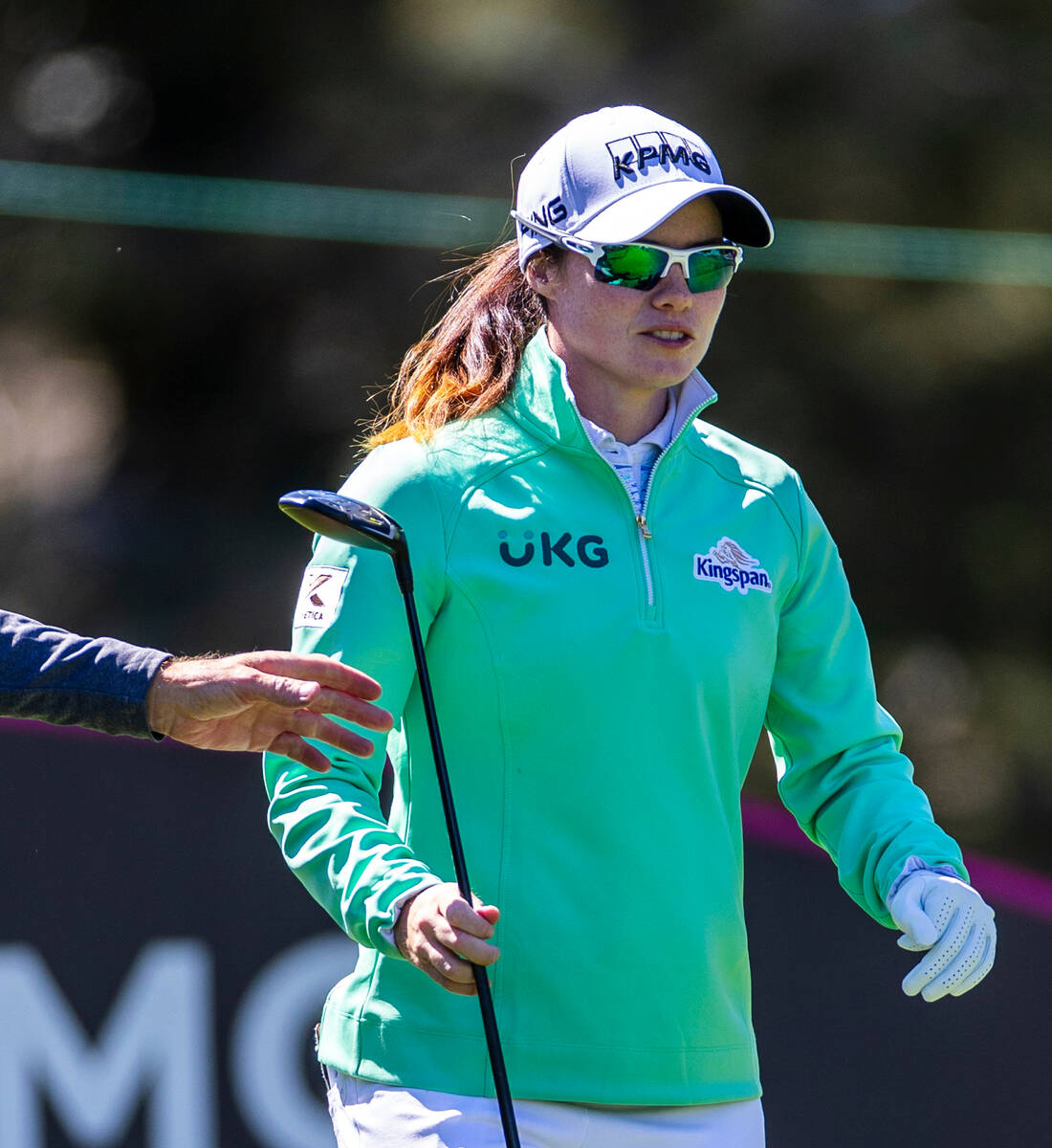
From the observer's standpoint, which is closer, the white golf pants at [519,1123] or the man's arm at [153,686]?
the man's arm at [153,686]

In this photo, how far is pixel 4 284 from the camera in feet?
18.3

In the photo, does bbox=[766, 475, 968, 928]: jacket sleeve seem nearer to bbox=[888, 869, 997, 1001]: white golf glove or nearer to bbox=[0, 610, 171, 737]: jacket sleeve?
bbox=[888, 869, 997, 1001]: white golf glove

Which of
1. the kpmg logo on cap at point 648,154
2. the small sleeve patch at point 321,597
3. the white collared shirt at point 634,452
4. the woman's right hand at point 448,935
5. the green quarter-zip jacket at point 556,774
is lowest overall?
the woman's right hand at point 448,935

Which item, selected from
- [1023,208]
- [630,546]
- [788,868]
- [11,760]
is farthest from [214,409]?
[630,546]

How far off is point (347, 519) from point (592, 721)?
1.29 ft

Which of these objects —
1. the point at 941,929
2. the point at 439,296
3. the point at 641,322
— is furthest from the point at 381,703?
the point at 439,296

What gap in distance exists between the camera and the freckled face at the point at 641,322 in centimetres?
234

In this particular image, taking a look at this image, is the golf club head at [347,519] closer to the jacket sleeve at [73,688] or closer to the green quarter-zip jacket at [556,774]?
the green quarter-zip jacket at [556,774]

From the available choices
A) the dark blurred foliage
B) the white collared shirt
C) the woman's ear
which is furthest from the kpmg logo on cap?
the dark blurred foliage

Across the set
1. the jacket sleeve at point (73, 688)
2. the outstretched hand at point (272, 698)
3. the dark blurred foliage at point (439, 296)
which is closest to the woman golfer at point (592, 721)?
the outstretched hand at point (272, 698)

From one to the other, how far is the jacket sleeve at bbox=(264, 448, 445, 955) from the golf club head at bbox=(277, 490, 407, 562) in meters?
0.14

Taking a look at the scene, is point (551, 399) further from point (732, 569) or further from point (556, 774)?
point (556, 774)

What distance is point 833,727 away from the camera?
7.99 feet

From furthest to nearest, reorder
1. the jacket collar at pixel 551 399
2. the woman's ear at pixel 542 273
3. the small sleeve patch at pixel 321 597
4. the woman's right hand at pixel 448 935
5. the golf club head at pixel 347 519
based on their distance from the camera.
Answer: the woman's ear at pixel 542 273, the jacket collar at pixel 551 399, the small sleeve patch at pixel 321 597, the golf club head at pixel 347 519, the woman's right hand at pixel 448 935
